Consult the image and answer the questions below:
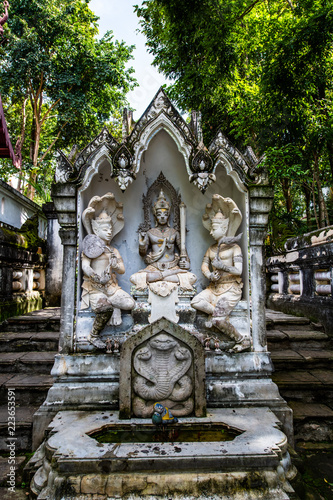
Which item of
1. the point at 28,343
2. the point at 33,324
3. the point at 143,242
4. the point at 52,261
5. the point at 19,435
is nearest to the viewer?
the point at 19,435

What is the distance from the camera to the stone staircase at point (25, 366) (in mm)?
3891

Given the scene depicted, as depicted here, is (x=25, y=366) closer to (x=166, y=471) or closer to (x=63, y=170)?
(x=63, y=170)

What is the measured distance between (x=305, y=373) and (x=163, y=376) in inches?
101

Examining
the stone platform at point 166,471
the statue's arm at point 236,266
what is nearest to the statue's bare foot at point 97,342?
the stone platform at point 166,471

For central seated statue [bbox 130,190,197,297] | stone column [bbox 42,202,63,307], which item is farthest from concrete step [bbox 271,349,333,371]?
stone column [bbox 42,202,63,307]

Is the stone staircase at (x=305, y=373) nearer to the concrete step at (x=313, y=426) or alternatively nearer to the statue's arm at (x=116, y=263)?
the concrete step at (x=313, y=426)

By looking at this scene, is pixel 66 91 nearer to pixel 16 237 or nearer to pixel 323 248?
pixel 16 237

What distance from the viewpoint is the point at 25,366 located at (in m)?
5.07

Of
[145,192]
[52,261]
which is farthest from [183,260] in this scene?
[52,261]

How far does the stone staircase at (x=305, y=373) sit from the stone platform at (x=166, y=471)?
1.36 metres

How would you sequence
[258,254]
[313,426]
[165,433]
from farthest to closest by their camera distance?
[258,254] < [313,426] < [165,433]

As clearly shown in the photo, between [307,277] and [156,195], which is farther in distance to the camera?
[307,277]

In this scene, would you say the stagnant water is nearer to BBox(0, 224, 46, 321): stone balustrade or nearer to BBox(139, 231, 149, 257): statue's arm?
BBox(139, 231, 149, 257): statue's arm

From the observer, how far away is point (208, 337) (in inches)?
166
